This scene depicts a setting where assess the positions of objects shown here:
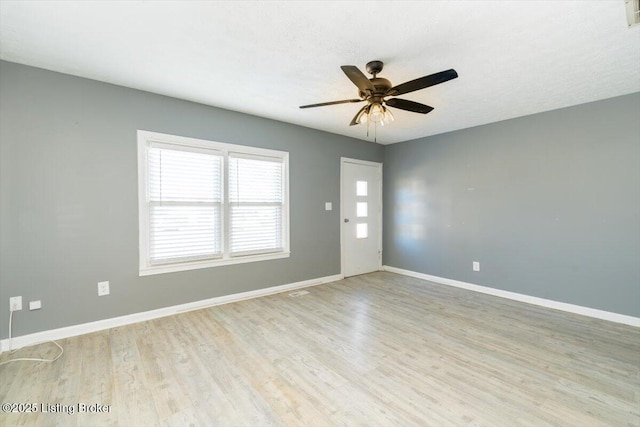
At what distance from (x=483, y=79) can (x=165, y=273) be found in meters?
4.07

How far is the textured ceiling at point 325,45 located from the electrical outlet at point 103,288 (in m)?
2.13

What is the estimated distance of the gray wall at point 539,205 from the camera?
304 cm

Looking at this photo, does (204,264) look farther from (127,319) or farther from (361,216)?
(361,216)

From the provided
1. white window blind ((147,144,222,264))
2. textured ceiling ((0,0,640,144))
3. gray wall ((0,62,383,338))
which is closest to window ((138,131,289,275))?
white window blind ((147,144,222,264))

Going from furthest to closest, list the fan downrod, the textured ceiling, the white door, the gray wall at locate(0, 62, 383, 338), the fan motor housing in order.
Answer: the white door < the gray wall at locate(0, 62, 383, 338) < the fan downrod < the fan motor housing < the textured ceiling

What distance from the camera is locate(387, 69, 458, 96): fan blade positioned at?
6.02 feet

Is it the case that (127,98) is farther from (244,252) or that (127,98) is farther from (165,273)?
(244,252)

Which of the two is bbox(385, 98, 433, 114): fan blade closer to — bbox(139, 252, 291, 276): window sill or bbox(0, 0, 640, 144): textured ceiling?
bbox(0, 0, 640, 144): textured ceiling

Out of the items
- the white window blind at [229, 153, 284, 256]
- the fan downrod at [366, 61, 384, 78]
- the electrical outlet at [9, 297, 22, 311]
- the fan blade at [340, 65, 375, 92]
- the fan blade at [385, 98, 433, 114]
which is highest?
the fan downrod at [366, 61, 384, 78]

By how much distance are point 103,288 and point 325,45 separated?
3229 mm

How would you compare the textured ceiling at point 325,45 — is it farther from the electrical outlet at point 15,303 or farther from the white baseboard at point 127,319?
the white baseboard at point 127,319

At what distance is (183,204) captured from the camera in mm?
3246

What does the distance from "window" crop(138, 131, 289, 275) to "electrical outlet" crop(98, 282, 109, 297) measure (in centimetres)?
35

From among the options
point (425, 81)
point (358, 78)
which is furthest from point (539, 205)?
point (358, 78)
